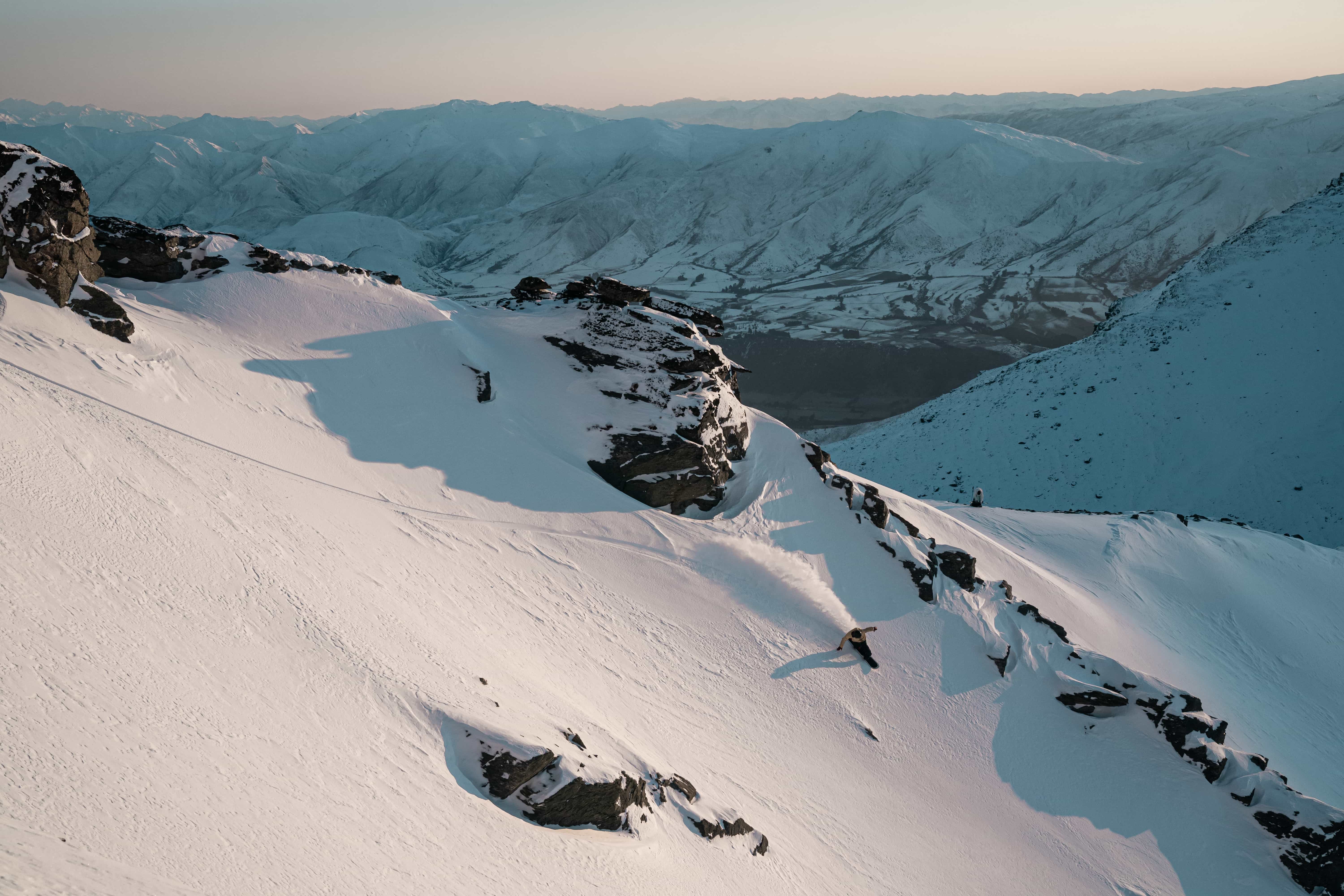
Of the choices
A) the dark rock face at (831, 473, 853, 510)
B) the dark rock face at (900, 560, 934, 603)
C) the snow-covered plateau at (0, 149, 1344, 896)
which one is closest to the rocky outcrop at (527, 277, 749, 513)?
the snow-covered plateau at (0, 149, 1344, 896)

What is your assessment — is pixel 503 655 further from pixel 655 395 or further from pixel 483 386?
pixel 655 395

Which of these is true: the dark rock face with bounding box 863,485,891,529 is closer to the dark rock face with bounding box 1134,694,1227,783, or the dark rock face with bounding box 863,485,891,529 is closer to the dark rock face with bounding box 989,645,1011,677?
the dark rock face with bounding box 989,645,1011,677

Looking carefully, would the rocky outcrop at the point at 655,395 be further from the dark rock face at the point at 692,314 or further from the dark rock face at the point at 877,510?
the dark rock face at the point at 877,510

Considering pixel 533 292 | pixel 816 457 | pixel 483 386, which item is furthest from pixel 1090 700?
pixel 533 292

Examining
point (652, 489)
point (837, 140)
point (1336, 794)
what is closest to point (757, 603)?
point (652, 489)

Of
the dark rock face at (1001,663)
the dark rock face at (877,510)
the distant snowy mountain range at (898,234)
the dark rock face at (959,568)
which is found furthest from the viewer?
the distant snowy mountain range at (898,234)

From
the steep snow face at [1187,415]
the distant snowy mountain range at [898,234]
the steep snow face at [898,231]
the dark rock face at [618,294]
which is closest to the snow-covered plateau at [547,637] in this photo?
the dark rock face at [618,294]
